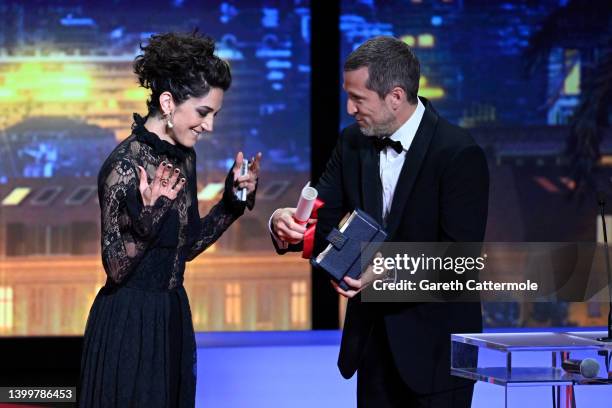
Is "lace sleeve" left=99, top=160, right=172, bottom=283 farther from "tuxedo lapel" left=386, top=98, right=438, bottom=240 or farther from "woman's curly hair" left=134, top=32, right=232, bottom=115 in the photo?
"tuxedo lapel" left=386, top=98, right=438, bottom=240

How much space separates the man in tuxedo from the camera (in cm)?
279

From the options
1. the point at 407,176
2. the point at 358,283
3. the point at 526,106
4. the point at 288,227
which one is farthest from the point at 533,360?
the point at 526,106

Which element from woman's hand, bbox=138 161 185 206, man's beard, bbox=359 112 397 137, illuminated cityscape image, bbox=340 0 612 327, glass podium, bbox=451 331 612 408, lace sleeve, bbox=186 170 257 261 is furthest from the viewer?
illuminated cityscape image, bbox=340 0 612 327

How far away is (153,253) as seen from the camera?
2814 mm

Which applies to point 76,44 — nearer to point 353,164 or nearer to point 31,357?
point 31,357

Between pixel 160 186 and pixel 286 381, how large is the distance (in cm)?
226

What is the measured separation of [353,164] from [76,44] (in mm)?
3656

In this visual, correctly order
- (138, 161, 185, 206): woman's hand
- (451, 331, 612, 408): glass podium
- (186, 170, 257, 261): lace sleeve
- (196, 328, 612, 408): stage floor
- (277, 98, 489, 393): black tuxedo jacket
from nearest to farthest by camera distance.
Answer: (451, 331, 612, 408): glass podium
(138, 161, 185, 206): woman's hand
(277, 98, 489, 393): black tuxedo jacket
(186, 170, 257, 261): lace sleeve
(196, 328, 612, 408): stage floor

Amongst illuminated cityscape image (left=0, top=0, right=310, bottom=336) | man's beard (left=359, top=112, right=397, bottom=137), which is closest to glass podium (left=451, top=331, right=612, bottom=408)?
man's beard (left=359, top=112, right=397, bottom=137)

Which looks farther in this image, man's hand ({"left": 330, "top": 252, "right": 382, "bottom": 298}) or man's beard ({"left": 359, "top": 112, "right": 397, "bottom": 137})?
man's beard ({"left": 359, "top": 112, "right": 397, "bottom": 137})

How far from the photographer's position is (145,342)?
282cm

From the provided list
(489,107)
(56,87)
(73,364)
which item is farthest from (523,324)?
(56,87)

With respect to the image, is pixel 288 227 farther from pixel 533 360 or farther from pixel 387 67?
pixel 533 360

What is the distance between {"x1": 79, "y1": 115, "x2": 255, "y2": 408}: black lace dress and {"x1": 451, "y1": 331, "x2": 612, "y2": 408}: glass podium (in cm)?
83
